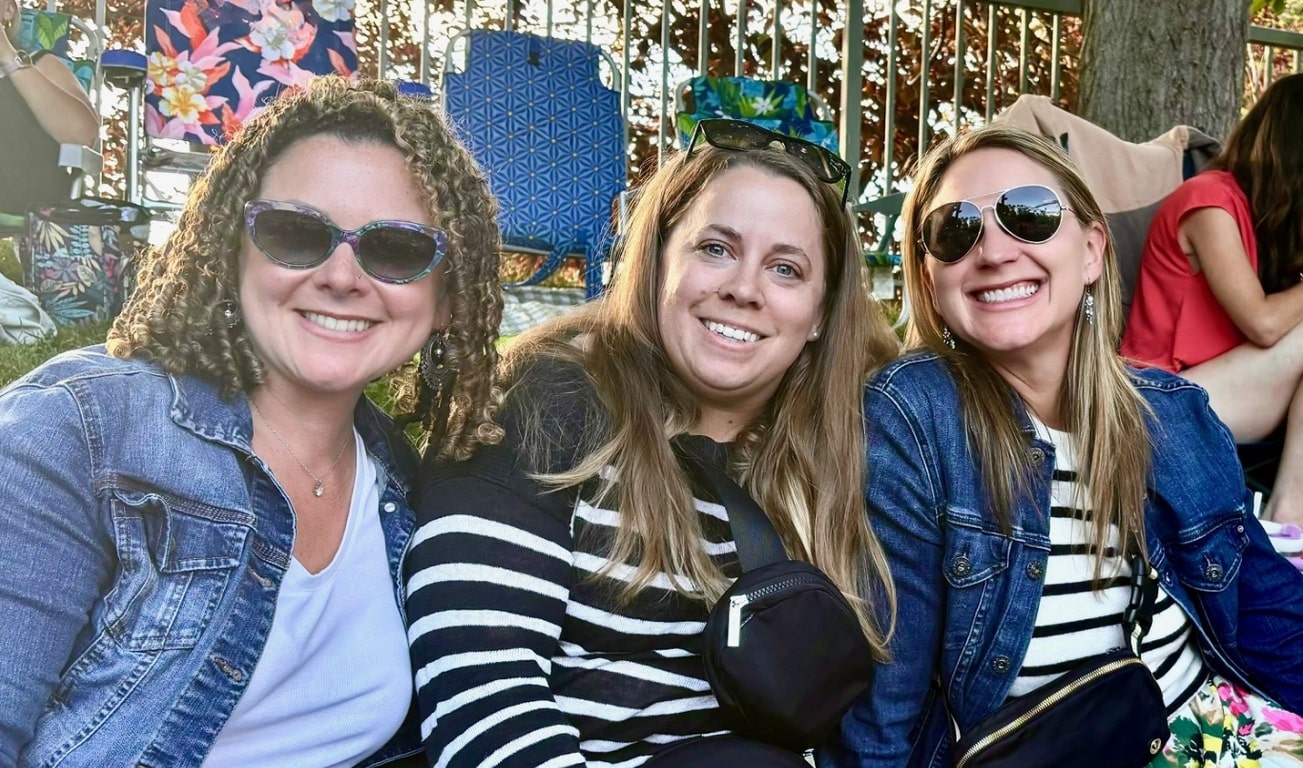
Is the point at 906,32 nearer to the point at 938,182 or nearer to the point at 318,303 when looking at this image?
the point at 938,182

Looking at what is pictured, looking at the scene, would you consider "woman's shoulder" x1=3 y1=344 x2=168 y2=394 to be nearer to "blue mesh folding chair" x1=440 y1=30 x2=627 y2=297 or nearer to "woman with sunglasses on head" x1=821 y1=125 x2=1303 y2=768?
"woman with sunglasses on head" x1=821 y1=125 x2=1303 y2=768

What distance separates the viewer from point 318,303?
175 centimetres

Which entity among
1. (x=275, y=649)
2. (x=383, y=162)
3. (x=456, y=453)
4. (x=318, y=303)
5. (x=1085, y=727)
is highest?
(x=383, y=162)

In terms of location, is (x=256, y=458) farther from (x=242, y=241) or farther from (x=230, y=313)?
(x=242, y=241)

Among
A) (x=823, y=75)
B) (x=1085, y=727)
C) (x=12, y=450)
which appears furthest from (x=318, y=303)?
(x=823, y=75)

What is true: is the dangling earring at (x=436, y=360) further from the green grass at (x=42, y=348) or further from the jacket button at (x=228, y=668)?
the green grass at (x=42, y=348)

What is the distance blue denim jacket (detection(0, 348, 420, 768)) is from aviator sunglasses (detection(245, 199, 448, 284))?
258mm

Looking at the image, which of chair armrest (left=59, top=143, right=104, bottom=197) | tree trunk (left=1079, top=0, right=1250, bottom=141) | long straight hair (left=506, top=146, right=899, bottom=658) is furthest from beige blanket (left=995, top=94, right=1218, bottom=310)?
chair armrest (left=59, top=143, right=104, bottom=197)

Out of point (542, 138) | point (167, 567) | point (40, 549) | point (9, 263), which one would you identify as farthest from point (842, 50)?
point (40, 549)

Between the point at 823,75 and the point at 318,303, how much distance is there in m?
6.34

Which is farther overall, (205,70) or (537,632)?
(205,70)

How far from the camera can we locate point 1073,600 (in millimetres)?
2213

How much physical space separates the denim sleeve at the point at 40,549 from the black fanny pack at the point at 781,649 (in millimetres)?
963

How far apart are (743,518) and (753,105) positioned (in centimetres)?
418
